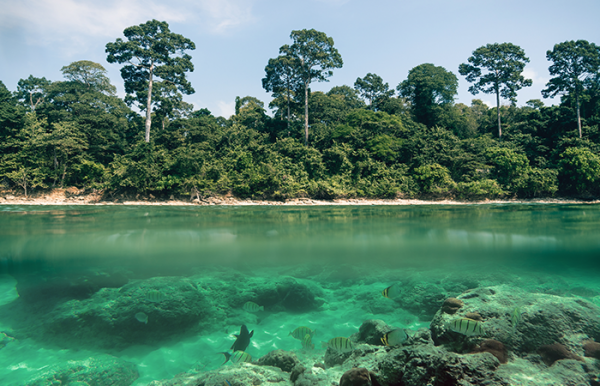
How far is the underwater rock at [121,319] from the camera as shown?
6.25m

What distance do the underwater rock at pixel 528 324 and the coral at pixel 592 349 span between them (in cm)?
11

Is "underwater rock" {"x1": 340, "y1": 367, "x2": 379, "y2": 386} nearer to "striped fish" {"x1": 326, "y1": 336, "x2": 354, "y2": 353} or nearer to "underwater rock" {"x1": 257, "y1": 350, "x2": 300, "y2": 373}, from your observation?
"striped fish" {"x1": 326, "y1": 336, "x2": 354, "y2": 353}

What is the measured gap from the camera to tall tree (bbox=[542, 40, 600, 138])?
30.7m

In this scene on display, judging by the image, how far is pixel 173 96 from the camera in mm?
32875

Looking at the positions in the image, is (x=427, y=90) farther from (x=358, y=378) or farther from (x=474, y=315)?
(x=358, y=378)

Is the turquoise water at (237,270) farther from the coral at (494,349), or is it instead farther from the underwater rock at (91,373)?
the coral at (494,349)

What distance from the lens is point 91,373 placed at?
4.80 meters

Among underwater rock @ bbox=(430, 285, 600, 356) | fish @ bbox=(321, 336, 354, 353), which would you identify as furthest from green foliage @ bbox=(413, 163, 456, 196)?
fish @ bbox=(321, 336, 354, 353)

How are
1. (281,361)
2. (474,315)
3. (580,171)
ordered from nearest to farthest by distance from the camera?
(474,315) → (281,361) → (580,171)

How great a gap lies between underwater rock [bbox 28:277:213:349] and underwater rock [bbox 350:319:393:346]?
3.77m

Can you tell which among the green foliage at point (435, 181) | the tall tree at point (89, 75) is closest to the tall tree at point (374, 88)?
the green foliage at point (435, 181)

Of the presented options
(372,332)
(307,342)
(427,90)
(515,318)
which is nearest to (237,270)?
(307,342)

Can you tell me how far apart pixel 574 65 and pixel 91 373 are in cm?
4528

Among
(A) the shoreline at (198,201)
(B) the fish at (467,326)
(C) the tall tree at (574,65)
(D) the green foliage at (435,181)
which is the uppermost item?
(C) the tall tree at (574,65)
